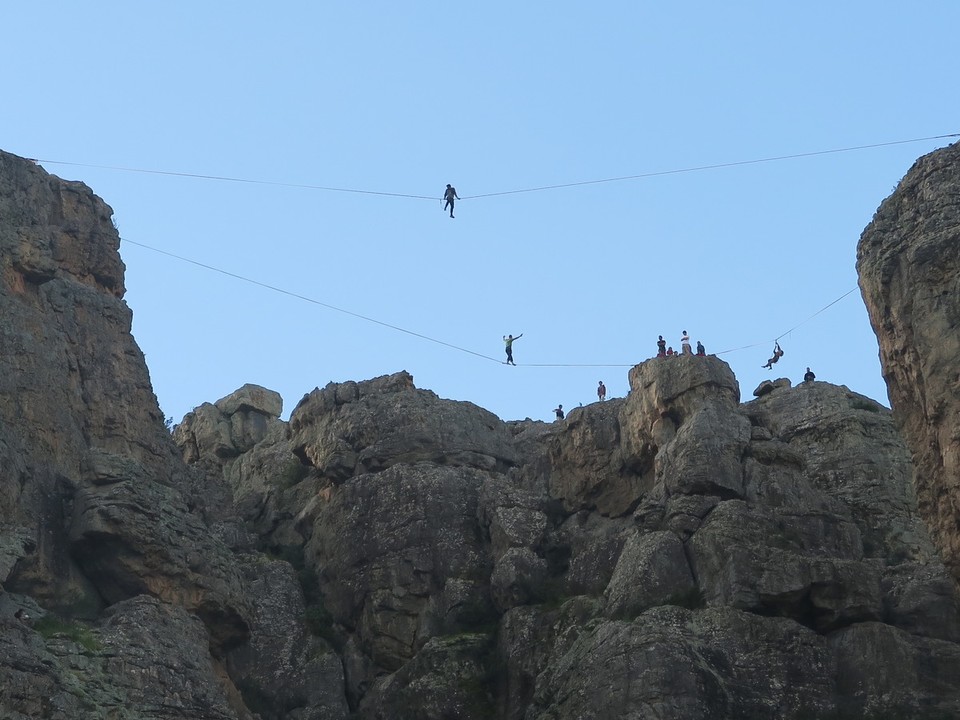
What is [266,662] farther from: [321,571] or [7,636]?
[7,636]

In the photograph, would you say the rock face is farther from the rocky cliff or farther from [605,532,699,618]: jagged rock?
[605,532,699,618]: jagged rock

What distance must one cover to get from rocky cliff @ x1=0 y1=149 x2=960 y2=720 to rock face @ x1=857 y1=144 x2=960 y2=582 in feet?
13.3

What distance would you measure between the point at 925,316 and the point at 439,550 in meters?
19.9

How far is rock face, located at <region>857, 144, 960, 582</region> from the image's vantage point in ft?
181

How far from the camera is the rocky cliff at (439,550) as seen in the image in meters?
54.4

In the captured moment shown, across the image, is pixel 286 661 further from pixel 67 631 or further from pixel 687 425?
pixel 687 425

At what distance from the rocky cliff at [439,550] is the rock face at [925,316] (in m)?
4.04

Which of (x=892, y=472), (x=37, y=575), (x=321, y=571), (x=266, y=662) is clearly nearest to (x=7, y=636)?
(x=37, y=575)

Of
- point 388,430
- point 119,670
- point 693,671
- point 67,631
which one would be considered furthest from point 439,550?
point 67,631

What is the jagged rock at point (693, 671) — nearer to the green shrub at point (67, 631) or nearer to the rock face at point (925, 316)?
the rock face at point (925, 316)

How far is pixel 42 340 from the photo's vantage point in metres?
64.4

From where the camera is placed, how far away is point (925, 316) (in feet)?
186

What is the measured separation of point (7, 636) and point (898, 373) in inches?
1100

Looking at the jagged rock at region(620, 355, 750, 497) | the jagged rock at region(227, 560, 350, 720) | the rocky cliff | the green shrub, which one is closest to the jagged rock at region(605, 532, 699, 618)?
the rocky cliff
